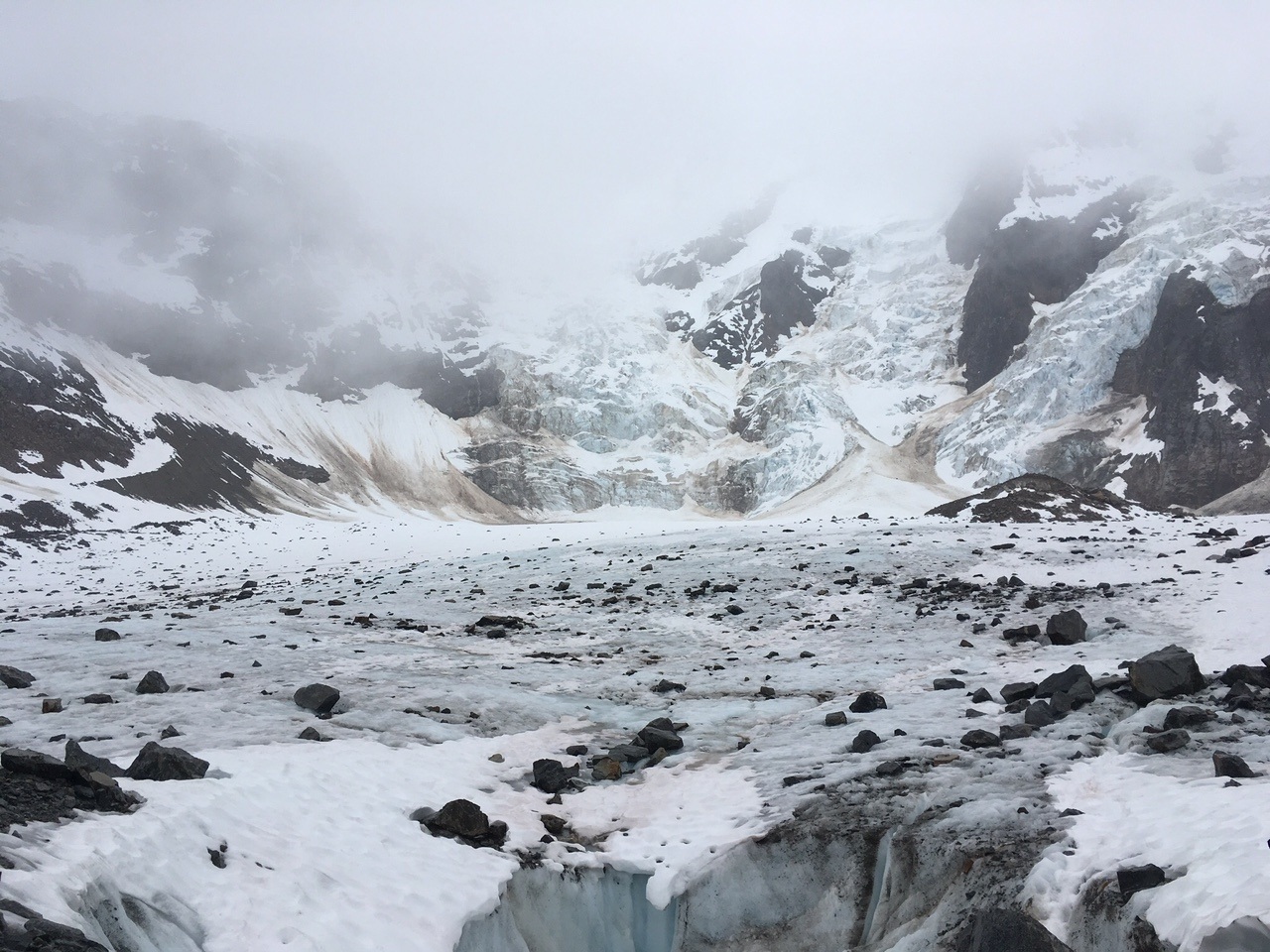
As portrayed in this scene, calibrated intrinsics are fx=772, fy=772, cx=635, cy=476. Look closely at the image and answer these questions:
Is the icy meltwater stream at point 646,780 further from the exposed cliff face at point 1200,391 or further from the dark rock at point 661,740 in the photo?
the exposed cliff face at point 1200,391

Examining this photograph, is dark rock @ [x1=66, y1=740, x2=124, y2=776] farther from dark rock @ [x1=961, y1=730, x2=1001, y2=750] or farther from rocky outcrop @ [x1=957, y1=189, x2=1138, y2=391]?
rocky outcrop @ [x1=957, y1=189, x2=1138, y2=391]

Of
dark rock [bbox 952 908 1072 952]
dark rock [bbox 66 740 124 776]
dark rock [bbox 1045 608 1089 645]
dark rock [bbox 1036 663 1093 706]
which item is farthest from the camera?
dark rock [bbox 1045 608 1089 645]

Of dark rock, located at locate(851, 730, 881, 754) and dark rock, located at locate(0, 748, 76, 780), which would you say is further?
dark rock, located at locate(851, 730, 881, 754)

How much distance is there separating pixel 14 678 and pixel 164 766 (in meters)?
5.87

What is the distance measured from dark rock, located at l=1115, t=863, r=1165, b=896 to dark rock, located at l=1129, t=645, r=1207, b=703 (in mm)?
5275

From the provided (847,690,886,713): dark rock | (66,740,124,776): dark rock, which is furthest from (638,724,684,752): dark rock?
(66,740,124,776): dark rock

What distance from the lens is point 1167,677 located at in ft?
34.2

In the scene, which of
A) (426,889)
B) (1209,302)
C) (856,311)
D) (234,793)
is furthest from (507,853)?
(856,311)

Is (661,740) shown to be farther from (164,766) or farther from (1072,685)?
(164,766)

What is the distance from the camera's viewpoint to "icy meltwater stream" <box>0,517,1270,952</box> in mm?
6355

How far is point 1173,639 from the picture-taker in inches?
563

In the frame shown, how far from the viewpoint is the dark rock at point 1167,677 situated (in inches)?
408

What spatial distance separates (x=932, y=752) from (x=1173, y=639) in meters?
7.67

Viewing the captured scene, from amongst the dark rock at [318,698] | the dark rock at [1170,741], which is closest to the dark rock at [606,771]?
the dark rock at [318,698]
